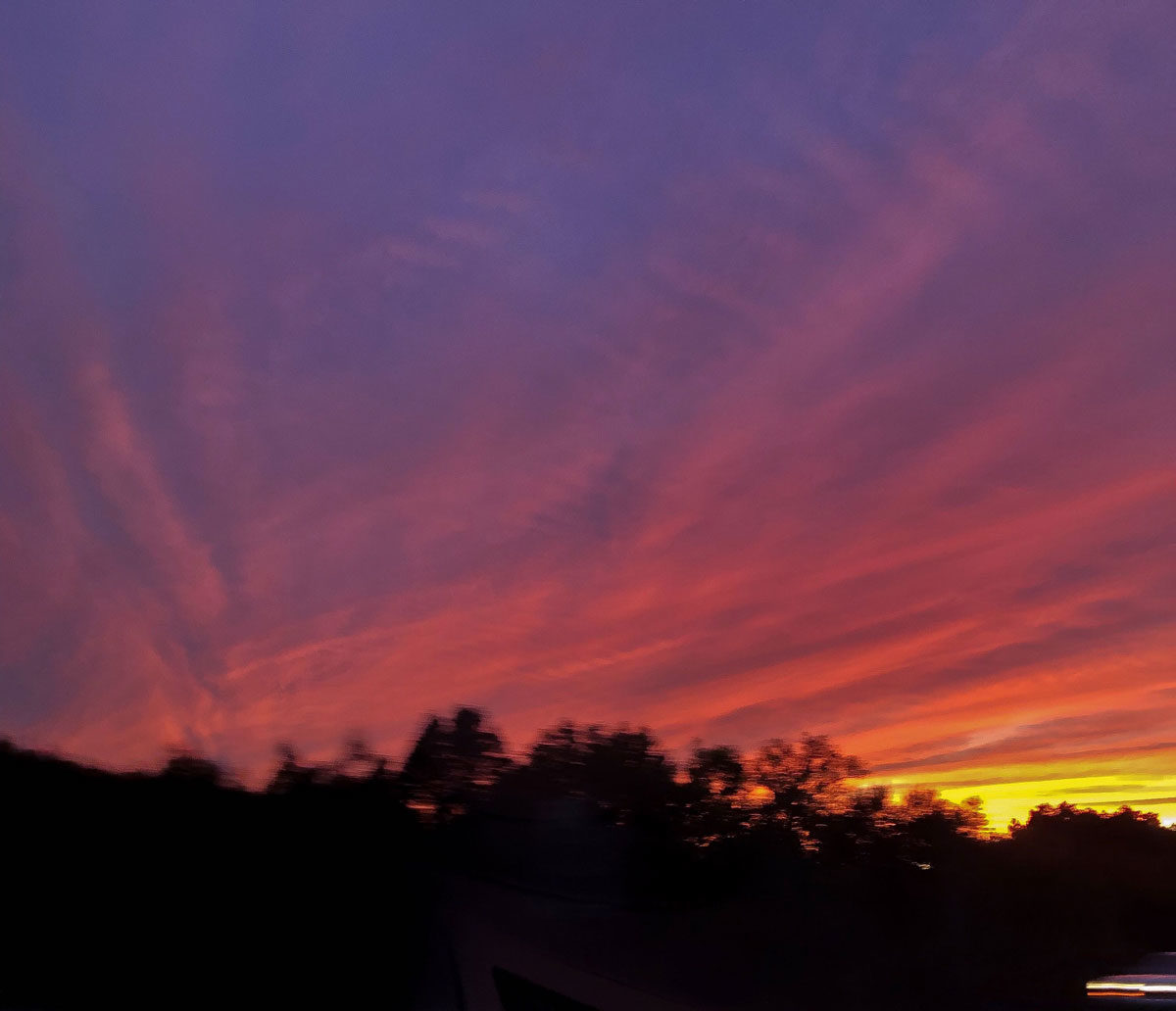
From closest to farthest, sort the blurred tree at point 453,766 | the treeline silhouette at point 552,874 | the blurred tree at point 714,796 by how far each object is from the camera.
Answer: the treeline silhouette at point 552,874
the blurred tree at point 453,766
the blurred tree at point 714,796

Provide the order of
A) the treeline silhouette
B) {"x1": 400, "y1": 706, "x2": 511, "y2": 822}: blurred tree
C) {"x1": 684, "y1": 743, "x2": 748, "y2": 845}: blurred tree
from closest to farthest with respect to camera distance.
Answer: the treeline silhouette → {"x1": 400, "y1": 706, "x2": 511, "y2": 822}: blurred tree → {"x1": 684, "y1": 743, "x2": 748, "y2": 845}: blurred tree

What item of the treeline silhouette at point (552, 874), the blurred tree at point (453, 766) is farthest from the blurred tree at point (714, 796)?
the blurred tree at point (453, 766)

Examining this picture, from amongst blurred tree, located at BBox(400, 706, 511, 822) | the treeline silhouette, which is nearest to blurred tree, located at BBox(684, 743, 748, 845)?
the treeline silhouette

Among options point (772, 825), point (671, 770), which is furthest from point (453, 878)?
point (772, 825)

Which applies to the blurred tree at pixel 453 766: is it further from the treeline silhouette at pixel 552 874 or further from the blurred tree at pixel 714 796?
the blurred tree at pixel 714 796

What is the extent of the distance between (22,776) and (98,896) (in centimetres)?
122

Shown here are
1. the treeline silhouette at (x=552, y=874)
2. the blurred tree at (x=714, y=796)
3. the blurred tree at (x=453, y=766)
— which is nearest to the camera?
the treeline silhouette at (x=552, y=874)

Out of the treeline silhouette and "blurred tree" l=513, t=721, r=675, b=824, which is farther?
"blurred tree" l=513, t=721, r=675, b=824

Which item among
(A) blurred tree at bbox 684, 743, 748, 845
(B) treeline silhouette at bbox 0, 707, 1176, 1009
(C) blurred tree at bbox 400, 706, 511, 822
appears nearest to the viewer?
(B) treeline silhouette at bbox 0, 707, 1176, 1009

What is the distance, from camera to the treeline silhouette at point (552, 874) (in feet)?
31.4

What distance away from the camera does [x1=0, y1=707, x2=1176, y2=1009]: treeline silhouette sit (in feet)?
31.4

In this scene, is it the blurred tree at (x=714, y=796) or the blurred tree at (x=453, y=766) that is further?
the blurred tree at (x=714, y=796)

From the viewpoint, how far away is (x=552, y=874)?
14.0 metres

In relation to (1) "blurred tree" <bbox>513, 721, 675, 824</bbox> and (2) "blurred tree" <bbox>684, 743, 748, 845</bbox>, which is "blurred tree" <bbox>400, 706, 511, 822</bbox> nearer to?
(1) "blurred tree" <bbox>513, 721, 675, 824</bbox>
